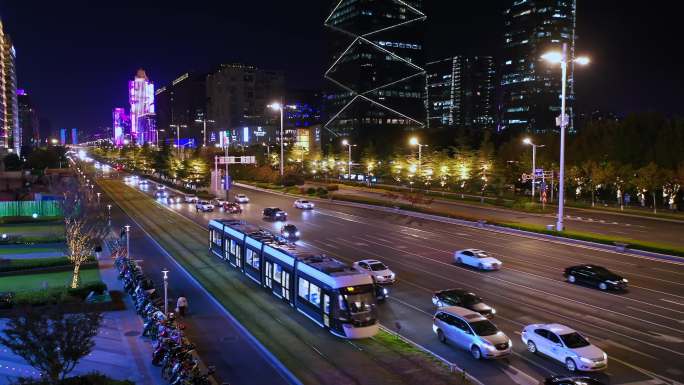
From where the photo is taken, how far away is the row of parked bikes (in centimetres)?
1571

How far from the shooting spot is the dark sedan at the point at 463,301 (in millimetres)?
23203

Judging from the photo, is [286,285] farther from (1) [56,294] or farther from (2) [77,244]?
(2) [77,244]

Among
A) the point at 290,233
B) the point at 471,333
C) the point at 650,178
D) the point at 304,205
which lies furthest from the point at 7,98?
the point at 471,333

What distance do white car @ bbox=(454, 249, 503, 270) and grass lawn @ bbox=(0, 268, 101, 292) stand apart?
21833mm

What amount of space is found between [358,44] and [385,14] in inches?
500

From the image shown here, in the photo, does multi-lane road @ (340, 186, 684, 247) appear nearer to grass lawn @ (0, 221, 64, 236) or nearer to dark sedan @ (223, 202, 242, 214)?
dark sedan @ (223, 202, 242, 214)

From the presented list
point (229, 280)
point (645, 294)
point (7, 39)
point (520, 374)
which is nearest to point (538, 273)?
point (645, 294)

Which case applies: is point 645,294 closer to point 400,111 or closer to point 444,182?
point 444,182

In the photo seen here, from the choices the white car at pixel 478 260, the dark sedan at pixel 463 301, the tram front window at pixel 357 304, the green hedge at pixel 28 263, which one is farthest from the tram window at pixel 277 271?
the green hedge at pixel 28 263

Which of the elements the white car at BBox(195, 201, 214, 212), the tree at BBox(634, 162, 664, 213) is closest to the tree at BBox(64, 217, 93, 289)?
the white car at BBox(195, 201, 214, 212)

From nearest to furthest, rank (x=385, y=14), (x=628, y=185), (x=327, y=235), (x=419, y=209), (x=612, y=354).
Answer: (x=612, y=354)
(x=327, y=235)
(x=419, y=209)
(x=628, y=185)
(x=385, y=14)

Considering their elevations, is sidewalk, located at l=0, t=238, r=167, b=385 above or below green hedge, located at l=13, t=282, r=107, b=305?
below

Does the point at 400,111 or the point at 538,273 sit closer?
the point at 538,273

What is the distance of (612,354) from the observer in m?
19.3
